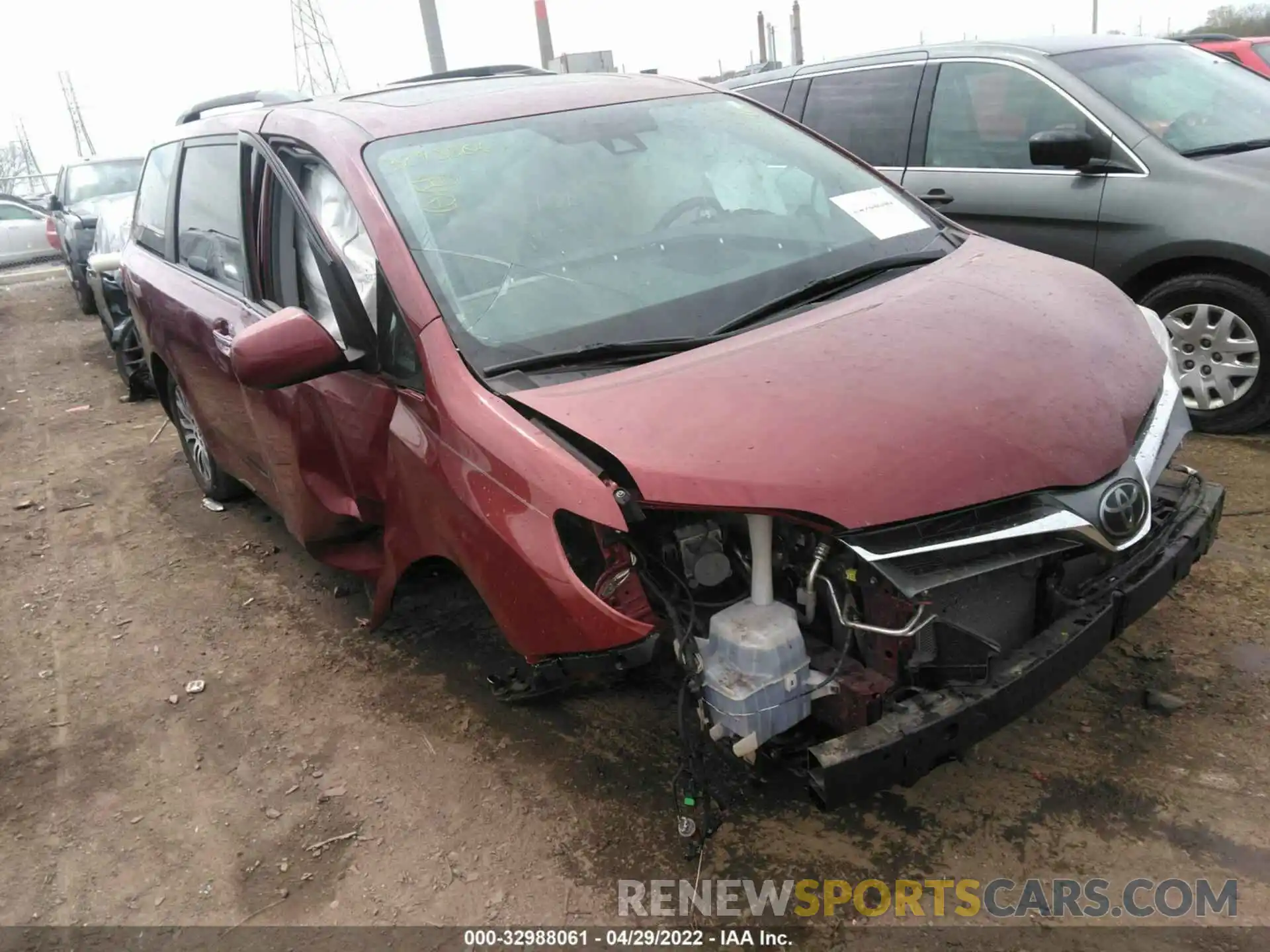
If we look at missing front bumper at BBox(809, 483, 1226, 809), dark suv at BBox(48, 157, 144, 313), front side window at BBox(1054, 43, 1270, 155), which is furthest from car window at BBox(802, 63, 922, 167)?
dark suv at BBox(48, 157, 144, 313)

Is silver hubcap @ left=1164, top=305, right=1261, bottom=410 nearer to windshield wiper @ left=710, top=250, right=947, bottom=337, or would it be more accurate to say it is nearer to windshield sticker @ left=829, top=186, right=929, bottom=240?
windshield sticker @ left=829, top=186, right=929, bottom=240

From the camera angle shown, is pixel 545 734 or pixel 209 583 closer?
pixel 545 734

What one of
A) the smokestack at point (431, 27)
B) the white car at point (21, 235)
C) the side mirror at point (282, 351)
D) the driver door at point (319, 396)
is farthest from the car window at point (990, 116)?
the white car at point (21, 235)

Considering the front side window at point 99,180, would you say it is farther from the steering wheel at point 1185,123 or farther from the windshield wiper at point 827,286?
A: the windshield wiper at point 827,286

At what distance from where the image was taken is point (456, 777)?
2787mm

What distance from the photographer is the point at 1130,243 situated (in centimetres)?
445

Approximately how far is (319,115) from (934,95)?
342 centimetres

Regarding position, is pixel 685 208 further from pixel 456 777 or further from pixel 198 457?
pixel 198 457

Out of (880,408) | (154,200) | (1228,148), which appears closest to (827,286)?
(880,408)

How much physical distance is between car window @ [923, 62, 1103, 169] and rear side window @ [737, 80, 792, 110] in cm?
100

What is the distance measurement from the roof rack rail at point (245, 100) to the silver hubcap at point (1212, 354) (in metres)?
3.86

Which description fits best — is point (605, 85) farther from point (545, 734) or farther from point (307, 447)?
point (545, 734)

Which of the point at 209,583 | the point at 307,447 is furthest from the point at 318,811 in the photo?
the point at 209,583

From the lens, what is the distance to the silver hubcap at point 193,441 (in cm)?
486
